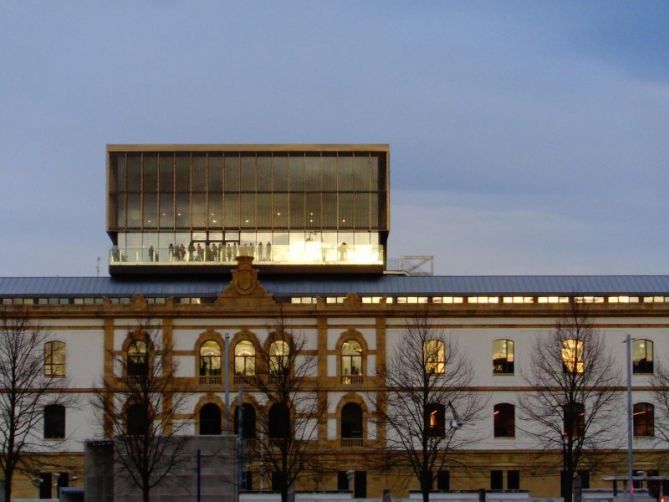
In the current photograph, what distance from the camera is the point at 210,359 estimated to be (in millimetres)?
119812

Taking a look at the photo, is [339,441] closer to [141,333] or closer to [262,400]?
[262,400]

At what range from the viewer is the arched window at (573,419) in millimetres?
103275

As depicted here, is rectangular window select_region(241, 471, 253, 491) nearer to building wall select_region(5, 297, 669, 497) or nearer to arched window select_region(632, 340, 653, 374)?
building wall select_region(5, 297, 669, 497)

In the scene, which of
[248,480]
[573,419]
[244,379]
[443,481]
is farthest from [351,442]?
[573,419]

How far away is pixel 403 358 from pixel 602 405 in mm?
15740

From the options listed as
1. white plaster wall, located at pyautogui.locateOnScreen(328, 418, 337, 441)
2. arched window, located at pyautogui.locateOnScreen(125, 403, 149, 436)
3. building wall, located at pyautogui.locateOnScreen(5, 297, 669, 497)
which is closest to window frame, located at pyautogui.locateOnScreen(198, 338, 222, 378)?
building wall, located at pyautogui.locateOnScreen(5, 297, 669, 497)

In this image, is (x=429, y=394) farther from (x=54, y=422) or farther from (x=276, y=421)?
(x=54, y=422)

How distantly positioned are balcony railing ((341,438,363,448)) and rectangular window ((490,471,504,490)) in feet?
34.1

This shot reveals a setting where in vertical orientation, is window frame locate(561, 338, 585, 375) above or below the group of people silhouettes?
below

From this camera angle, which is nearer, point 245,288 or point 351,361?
point 351,361

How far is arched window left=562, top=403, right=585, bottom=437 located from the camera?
103 m

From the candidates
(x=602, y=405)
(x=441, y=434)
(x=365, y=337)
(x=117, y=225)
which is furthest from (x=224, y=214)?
(x=602, y=405)

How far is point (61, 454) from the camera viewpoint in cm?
11875

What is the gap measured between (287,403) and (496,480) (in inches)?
886
